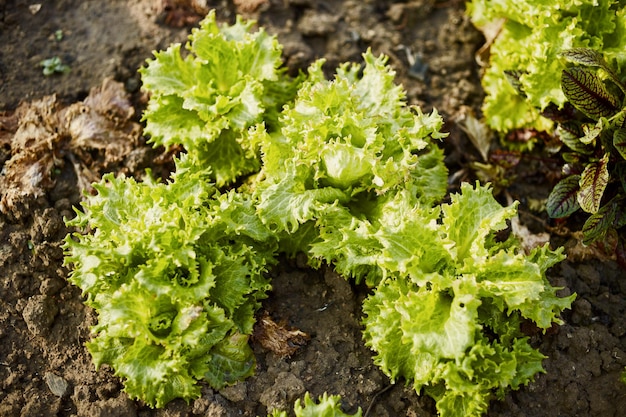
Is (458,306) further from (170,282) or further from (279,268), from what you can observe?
(170,282)

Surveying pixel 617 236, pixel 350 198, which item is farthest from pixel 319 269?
pixel 617 236

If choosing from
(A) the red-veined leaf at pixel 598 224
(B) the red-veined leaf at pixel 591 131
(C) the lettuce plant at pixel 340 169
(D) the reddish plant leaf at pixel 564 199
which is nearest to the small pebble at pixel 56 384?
(C) the lettuce plant at pixel 340 169

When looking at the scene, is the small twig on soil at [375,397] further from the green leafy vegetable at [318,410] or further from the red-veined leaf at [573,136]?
the red-veined leaf at [573,136]

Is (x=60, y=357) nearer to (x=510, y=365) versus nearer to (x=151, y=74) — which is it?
(x=151, y=74)

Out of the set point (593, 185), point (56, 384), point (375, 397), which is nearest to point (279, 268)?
point (375, 397)

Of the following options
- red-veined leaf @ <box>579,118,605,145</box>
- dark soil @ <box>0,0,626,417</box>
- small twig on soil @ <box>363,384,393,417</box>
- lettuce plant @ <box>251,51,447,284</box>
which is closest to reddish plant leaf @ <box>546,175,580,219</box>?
red-veined leaf @ <box>579,118,605,145</box>
